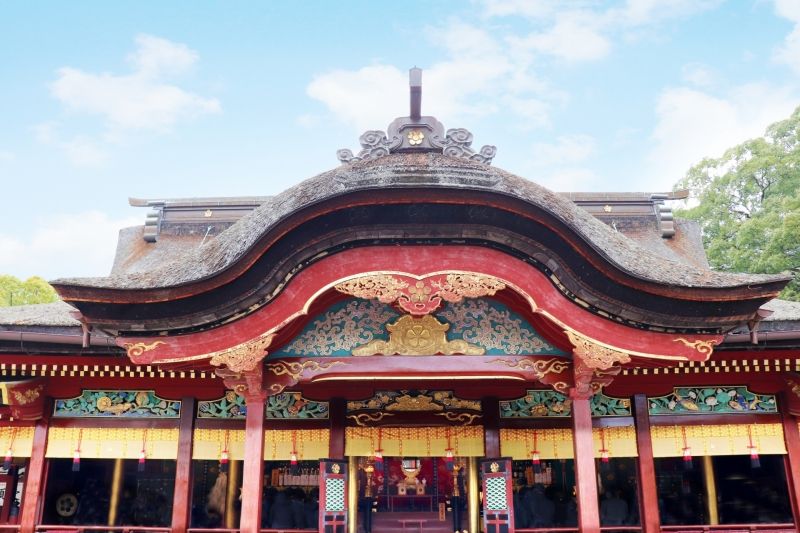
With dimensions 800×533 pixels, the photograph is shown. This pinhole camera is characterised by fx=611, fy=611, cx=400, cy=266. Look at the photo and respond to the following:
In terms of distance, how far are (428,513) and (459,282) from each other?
10.2 meters

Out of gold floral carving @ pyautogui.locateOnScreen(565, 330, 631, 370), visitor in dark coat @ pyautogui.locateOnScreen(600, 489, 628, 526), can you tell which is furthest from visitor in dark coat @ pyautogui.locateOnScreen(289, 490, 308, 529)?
gold floral carving @ pyautogui.locateOnScreen(565, 330, 631, 370)

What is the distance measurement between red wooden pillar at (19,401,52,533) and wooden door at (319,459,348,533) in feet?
14.8

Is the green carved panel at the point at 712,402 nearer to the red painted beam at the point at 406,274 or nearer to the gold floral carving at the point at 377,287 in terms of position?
the red painted beam at the point at 406,274

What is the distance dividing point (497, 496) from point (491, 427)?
51.5 inches

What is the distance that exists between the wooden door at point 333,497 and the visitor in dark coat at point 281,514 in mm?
4131

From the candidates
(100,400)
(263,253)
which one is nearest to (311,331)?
(263,253)

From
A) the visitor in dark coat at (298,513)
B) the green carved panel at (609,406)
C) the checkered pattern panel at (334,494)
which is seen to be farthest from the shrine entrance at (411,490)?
the checkered pattern panel at (334,494)

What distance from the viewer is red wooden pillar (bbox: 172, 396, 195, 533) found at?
9.27 metres

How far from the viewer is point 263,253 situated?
7.00m

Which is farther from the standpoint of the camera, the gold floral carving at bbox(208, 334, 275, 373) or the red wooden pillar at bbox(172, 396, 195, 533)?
the red wooden pillar at bbox(172, 396, 195, 533)

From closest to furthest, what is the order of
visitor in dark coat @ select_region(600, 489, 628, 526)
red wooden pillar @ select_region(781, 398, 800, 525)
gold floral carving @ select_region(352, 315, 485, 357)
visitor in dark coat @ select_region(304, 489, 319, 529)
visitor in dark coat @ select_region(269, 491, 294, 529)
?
gold floral carving @ select_region(352, 315, 485, 357) < red wooden pillar @ select_region(781, 398, 800, 525) < visitor in dark coat @ select_region(269, 491, 294, 529) < visitor in dark coat @ select_region(600, 489, 628, 526) < visitor in dark coat @ select_region(304, 489, 319, 529)

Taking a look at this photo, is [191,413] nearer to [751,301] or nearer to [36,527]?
[36,527]

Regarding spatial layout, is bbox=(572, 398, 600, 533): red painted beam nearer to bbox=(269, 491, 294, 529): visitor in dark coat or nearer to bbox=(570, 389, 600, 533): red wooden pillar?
bbox=(570, 389, 600, 533): red wooden pillar

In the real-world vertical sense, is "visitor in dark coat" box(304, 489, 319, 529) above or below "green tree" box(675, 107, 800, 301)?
below
